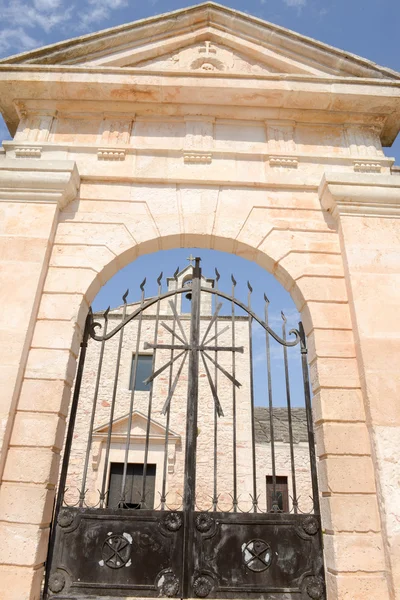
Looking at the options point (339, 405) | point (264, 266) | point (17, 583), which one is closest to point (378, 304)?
point (339, 405)

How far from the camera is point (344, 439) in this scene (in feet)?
10.3

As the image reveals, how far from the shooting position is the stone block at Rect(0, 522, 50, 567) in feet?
9.16

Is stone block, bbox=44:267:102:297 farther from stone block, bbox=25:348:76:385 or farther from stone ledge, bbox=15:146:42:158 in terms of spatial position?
stone ledge, bbox=15:146:42:158

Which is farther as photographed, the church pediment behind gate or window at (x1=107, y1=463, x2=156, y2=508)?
window at (x1=107, y1=463, x2=156, y2=508)

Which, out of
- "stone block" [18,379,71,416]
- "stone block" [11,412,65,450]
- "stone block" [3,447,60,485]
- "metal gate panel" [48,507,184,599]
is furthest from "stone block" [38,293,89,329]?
"metal gate panel" [48,507,184,599]

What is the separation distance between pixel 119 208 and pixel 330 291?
2.13m

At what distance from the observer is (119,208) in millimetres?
4070

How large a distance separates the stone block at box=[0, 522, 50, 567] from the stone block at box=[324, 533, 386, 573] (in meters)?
2.00

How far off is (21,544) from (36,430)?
2.43ft

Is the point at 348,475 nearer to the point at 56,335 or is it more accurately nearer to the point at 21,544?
the point at 21,544

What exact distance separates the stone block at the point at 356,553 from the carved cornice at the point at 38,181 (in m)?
3.59

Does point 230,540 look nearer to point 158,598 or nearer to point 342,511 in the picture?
point 158,598

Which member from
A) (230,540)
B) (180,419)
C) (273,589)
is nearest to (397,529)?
(273,589)

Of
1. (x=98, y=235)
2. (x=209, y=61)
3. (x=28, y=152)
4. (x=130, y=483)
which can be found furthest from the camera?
Answer: (x=130, y=483)
